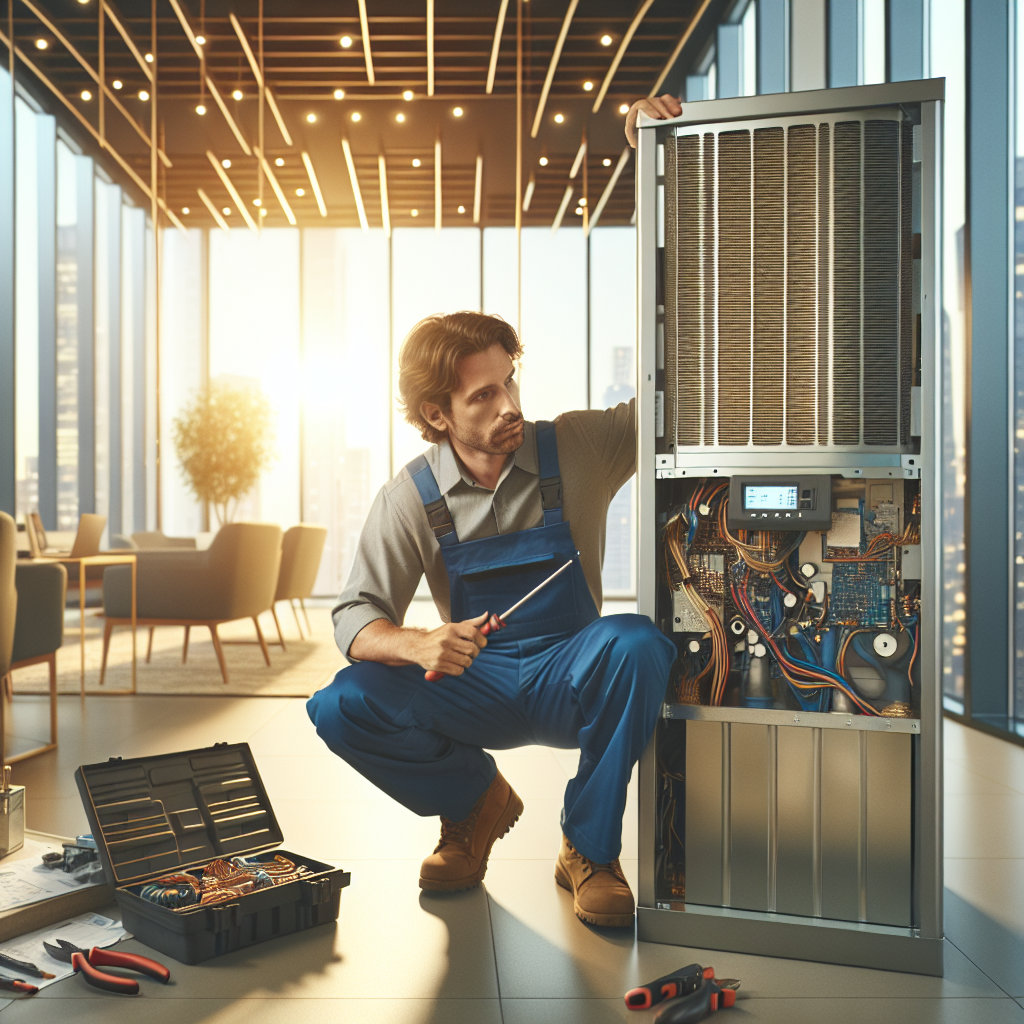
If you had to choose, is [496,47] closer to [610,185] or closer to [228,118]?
[610,185]

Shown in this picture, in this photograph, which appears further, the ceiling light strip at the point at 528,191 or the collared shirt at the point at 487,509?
the ceiling light strip at the point at 528,191

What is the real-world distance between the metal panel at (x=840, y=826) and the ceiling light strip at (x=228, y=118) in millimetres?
6746

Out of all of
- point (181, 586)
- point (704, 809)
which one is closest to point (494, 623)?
point (704, 809)

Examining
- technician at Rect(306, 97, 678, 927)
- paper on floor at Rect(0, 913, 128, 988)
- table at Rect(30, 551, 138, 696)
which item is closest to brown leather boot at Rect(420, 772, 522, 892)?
technician at Rect(306, 97, 678, 927)

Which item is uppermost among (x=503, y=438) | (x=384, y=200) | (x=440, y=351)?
(x=384, y=200)

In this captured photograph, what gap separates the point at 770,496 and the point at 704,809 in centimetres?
59

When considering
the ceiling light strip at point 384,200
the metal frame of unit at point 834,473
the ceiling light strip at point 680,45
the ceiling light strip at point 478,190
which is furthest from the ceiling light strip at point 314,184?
the metal frame of unit at point 834,473

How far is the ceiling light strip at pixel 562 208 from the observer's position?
26.9 ft

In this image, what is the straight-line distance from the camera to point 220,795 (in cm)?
193

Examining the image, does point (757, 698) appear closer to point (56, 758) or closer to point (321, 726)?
point (321, 726)

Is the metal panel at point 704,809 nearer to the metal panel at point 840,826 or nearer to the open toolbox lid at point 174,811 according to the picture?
the metal panel at point 840,826

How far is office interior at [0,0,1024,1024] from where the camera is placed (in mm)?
1580

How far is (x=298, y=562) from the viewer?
5.85 meters

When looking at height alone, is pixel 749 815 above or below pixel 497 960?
above
